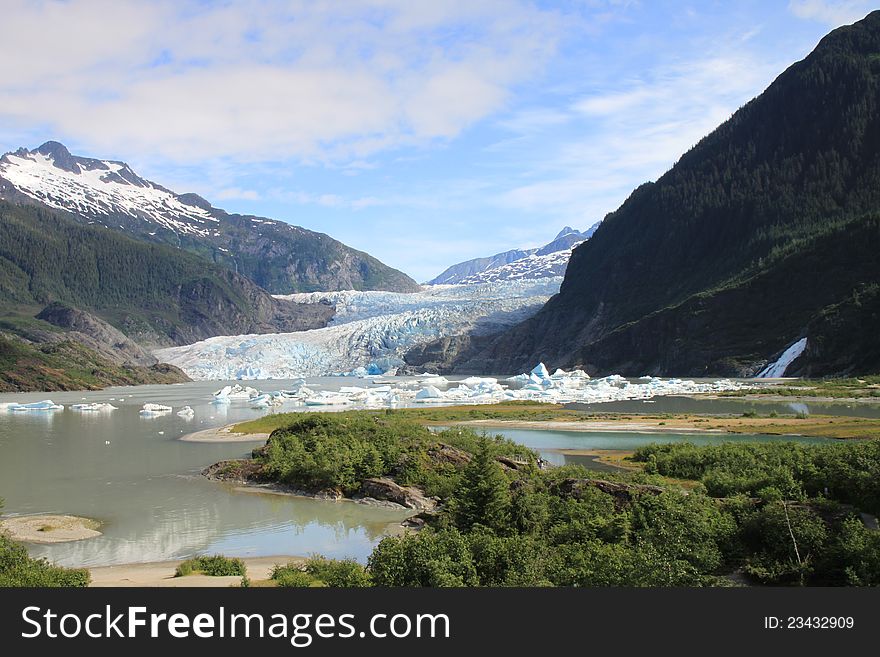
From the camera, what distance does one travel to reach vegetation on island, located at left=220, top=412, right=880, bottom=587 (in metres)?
11.3

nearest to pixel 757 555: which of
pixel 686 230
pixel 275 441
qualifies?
pixel 275 441

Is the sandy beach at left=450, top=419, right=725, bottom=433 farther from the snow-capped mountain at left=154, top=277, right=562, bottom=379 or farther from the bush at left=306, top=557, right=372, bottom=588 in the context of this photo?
the snow-capped mountain at left=154, top=277, right=562, bottom=379

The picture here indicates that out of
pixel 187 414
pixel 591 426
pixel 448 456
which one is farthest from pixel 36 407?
pixel 448 456

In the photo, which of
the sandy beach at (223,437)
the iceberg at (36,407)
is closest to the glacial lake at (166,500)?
the sandy beach at (223,437)

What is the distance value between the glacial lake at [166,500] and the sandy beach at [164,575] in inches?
35.6

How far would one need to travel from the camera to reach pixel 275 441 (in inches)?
1262

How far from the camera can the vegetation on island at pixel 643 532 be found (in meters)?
11.3

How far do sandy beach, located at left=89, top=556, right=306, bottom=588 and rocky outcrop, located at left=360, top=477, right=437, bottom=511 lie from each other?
21.8 ft

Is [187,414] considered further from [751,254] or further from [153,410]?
[751,254]

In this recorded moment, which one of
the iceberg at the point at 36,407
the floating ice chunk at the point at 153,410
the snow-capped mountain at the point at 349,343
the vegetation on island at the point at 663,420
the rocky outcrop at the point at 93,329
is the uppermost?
the rocky outcrop at the point at 93,329

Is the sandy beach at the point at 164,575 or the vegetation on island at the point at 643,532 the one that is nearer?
the vegetation on island at the point at 643,532

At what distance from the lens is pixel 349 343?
159125 mm

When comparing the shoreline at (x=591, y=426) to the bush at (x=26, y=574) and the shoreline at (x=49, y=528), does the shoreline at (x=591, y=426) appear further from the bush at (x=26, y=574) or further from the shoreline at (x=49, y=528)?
the bush at (x=26, y=574)

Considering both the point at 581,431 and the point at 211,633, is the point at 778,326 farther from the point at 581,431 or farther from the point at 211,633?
the point at 211,633
